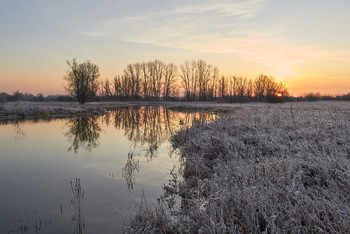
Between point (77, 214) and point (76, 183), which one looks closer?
point (77, 214)

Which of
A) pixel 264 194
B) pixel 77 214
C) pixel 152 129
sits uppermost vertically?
pixel 264 194

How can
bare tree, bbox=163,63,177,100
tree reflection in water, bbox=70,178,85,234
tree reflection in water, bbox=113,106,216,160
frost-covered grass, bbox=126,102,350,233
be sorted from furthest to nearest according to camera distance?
bare tree, bbox=163,63,177,100 < tree reflection in water, bbox=113,106,216,160 < tree reflection in water, bbox=70,178,85,234 < frost-covered grass, bbox=126,102,350,233

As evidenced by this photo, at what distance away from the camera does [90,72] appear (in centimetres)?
4200

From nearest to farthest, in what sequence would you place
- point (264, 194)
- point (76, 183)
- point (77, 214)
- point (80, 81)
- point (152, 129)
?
point (264, 194) → point (77, 214) → point (76, 183) → point (152, 129) → point (80, 81)

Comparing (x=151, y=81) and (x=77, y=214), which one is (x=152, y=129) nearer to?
(x=77, y=214)

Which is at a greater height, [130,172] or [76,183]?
[76,183]

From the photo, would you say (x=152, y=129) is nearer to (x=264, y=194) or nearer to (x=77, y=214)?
(x=77, y=214)

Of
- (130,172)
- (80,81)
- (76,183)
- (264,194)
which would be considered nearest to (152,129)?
(130,172)

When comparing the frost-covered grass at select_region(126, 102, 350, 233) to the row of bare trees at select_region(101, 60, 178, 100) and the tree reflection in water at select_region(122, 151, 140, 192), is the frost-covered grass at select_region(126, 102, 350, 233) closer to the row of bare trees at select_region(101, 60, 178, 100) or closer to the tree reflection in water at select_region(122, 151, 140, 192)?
the tree reflection in water at select_region(122, 151, 140, 192)

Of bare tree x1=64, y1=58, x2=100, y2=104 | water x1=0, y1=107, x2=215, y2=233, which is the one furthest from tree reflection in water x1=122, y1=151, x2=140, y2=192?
bare tree x1=64, y1=58, x2=100, y2=104

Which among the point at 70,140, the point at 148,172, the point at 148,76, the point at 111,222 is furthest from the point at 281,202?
the point at 148,76

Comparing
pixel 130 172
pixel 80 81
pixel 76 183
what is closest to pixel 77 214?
pixel 76 183

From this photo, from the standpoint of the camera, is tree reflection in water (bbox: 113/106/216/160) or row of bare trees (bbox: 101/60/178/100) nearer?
tree reflection in water (bbox: 113/106/216/160)

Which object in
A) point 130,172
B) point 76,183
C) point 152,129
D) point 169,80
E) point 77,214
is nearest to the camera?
point 77,214
